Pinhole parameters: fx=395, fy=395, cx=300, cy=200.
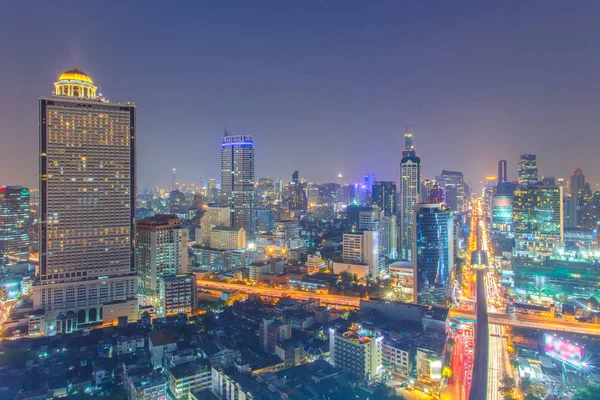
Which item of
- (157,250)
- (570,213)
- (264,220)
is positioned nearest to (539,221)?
(570,213)

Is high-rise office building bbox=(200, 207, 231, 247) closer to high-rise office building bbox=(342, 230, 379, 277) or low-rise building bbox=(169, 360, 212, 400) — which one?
high-rise office building bbox=(342, 230, 379, 277)

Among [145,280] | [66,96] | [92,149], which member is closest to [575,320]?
[145,280]

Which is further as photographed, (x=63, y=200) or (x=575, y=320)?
(x=63, y=200)

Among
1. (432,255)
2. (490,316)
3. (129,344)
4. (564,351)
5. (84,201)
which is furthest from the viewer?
(432,255)

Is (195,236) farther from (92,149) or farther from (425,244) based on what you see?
(425,244)

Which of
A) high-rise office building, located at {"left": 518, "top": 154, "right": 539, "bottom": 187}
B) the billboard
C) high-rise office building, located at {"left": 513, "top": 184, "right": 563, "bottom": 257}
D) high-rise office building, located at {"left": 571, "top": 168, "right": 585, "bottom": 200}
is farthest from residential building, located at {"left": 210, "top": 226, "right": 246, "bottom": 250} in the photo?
high-rise office building, located at {"left": 571, "top": 168, "right": 585, "bottom": 200}

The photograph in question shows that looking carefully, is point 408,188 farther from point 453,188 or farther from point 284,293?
point 284,293
